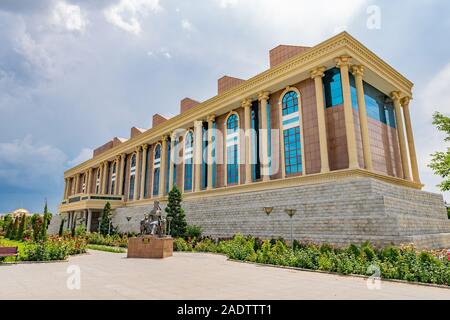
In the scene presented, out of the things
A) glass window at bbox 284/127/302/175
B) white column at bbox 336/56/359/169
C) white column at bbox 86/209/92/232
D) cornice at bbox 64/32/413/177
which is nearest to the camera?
white column at bbox 336/56/359/169

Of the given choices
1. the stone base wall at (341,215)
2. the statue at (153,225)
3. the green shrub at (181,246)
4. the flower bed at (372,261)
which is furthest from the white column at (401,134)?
the statue at (153,225)

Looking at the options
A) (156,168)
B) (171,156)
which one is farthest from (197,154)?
(156,168)

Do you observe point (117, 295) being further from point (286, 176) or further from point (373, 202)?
point (286, 176)

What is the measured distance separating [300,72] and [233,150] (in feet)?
35.1

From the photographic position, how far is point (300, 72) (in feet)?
79.7

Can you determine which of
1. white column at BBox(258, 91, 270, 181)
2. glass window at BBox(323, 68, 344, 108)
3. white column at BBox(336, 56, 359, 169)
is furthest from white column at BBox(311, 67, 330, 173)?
white column at BBox(258, 91, 270, 181)

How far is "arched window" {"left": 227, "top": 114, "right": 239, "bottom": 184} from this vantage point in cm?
3000

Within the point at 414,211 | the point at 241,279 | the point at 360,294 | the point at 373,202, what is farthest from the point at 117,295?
the point at 414,211

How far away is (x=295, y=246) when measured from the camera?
51.2 ft

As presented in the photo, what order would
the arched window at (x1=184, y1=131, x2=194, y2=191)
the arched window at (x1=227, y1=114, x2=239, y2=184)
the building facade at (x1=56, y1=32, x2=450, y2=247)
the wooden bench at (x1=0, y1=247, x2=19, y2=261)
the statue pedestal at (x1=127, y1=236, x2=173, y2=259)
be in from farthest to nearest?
the arched window at (x1=184, y1=131, x2=194, y2=191), the arched window at (x1=227, y1=114, x2=239, y2=184), the building facade at (x1=56, y1=32, x2=450, y2=247), the statue pedestal at (x1=127, y1=236, x2=173, y2=259), the wooden bench at (x1=0, y1=247, x2=19, y2=261)

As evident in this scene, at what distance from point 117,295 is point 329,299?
5.15m

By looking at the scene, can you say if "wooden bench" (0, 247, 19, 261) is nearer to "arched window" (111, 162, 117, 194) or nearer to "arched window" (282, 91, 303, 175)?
"arched window" (282, 91, 303, 175)

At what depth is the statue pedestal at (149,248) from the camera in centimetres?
1634

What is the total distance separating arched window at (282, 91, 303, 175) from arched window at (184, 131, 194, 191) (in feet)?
48.3
